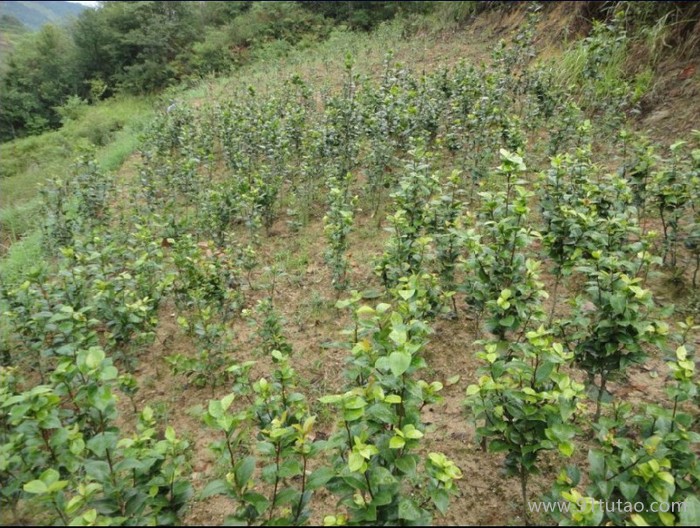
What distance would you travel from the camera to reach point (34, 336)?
11.0 ft

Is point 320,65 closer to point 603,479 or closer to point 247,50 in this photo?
point 247,50

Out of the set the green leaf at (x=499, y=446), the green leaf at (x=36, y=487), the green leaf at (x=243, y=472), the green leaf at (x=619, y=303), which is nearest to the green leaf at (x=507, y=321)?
the green leaf at (x=619, y=303)

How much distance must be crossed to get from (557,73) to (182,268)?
22.1 ft

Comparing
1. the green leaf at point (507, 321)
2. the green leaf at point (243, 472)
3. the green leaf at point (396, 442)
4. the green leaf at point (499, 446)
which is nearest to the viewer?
the green leaf at point (396, 442)

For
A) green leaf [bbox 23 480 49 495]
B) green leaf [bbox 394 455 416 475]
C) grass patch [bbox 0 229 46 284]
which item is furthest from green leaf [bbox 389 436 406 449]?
grass patch [bbox 0 229 46 284]

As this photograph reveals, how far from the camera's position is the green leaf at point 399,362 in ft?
5.65

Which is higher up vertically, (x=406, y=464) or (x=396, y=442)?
(x=396, y=442)

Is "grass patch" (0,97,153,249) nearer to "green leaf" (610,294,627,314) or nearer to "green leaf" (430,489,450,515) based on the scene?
"green leaf" (430,489,450,515)

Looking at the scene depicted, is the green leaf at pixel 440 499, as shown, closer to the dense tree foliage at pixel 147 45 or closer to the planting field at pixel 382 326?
the planting field at pixel 382 326

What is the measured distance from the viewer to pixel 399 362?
1.75 metres

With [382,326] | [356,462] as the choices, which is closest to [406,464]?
[356,462]

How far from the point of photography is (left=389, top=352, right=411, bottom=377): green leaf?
5.65 ft

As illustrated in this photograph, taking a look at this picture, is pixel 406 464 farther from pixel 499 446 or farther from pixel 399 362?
pixel 499 446

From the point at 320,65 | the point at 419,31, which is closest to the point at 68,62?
the point at 320,65
